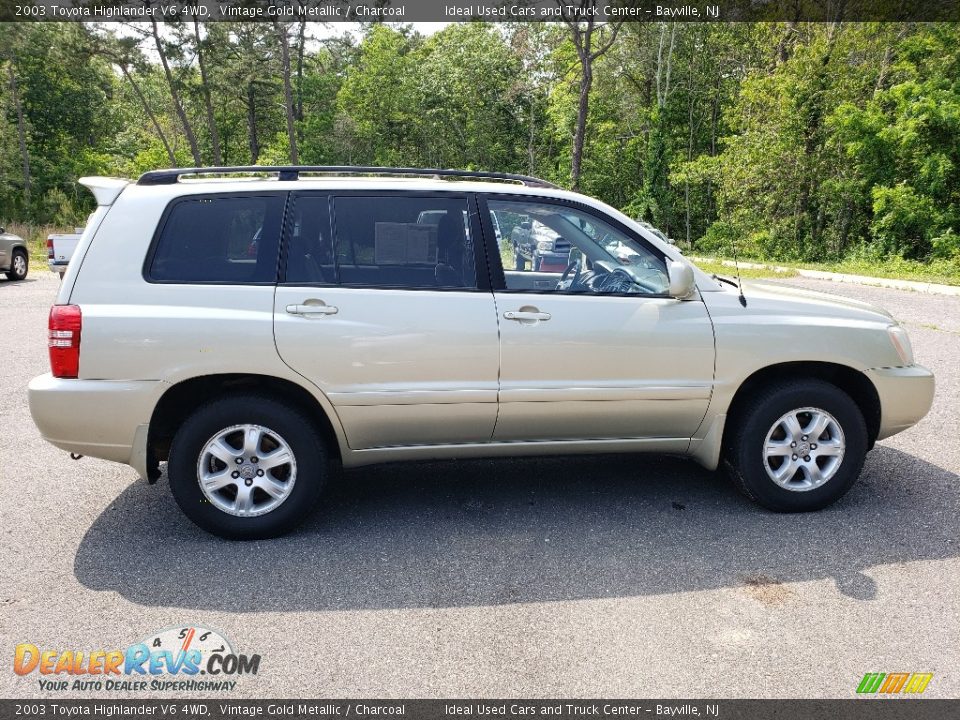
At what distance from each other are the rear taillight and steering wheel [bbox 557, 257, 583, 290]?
251cm

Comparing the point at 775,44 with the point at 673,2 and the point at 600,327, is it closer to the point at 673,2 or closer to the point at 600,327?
the point at 673,2

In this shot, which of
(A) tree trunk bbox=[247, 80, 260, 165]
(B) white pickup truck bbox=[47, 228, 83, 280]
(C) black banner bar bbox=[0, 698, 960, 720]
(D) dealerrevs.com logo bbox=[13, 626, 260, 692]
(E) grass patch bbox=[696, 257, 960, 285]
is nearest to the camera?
(C) black banner bar bbox=[0, 698, 960, 720]

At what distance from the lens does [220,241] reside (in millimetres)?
4051

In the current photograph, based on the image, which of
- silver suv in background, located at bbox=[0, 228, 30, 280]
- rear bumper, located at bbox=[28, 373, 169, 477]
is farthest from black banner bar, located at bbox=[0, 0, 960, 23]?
rear bumper, located at bbox=[28, 373, 169, 477]

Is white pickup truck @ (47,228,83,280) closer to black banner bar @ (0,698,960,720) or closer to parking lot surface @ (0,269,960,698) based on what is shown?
parking lot surface @ (0,269,960,698)

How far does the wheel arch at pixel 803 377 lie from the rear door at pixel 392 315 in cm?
144

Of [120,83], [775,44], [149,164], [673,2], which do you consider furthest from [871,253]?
[120,83]

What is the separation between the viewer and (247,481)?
159 inches

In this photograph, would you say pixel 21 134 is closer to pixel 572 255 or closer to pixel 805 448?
pixel 572 255

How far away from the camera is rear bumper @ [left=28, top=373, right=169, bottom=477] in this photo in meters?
3.86

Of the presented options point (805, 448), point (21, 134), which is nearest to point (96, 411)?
point (805, 448)

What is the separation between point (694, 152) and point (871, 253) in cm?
1897

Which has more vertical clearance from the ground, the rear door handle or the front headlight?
the rear door handle

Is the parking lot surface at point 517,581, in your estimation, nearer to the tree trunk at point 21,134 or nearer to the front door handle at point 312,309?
the front door handle at point 312,309
